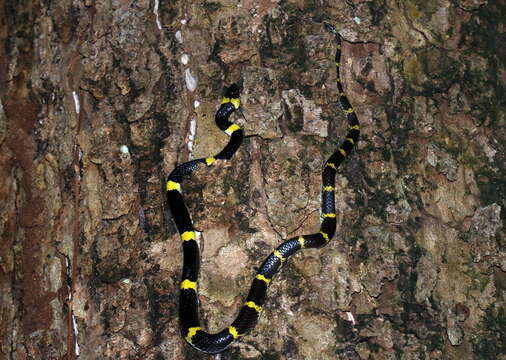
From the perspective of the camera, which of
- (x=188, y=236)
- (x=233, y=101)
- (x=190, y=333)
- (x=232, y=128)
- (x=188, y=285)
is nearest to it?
(x=190, y=333)

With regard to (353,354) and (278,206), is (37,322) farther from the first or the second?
(353,354)

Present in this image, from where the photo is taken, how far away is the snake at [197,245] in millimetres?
3512

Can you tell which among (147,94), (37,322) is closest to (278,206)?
(147,94)

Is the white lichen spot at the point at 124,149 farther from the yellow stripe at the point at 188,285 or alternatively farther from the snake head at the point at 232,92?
the yellow stripe at the point at 188,285

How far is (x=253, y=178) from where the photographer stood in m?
3.82

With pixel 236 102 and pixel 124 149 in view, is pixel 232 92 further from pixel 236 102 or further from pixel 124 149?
pixel 124 149

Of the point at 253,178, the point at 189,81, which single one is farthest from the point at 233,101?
the point at 253,178

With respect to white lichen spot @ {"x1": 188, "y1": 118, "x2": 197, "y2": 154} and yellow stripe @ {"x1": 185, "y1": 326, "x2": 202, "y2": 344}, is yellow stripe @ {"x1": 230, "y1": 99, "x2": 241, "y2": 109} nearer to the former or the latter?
white lichen spot @ {"x1": 188, "y1": 118, "x2": 197, "y2": 154}

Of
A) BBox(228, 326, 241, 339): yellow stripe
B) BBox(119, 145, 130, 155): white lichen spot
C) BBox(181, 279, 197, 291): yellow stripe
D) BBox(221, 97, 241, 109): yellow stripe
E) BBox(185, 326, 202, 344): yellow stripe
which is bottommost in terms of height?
BBox(185, 326, 202, 344): yellow stripe

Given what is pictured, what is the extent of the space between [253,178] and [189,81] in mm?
1067

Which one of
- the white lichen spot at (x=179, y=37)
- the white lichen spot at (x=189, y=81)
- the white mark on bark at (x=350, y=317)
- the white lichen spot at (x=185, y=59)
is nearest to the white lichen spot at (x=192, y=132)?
the white lichen spot at (x=189, y=81)

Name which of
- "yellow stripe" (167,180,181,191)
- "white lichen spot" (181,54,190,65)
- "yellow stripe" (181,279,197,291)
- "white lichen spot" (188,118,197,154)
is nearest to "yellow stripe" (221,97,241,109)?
"white lichen spot" (188,118,197,154)

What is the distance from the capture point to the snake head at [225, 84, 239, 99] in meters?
4.00

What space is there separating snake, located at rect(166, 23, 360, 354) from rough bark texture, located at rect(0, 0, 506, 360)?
7cm
